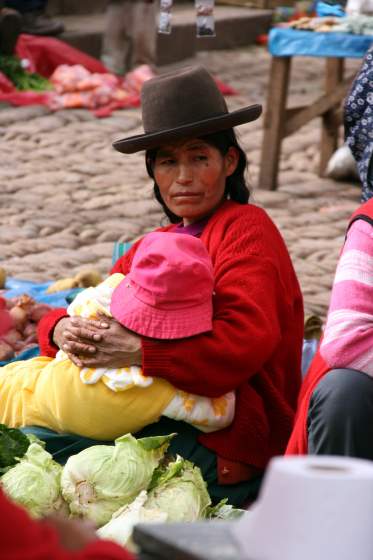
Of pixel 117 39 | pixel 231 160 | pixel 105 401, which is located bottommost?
pixel 117 39

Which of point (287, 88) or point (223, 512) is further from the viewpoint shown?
point (287, 88)

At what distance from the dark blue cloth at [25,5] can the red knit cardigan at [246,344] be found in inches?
317

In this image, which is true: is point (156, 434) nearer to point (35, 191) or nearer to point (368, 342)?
point (368, 342)

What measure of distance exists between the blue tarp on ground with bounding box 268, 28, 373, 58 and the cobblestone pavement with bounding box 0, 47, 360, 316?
3.00ft

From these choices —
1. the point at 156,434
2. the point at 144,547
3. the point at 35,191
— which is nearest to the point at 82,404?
the point at 156,434

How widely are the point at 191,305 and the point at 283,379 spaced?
0.54m

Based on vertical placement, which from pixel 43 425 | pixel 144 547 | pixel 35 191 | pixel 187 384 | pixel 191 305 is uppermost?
pixel 144 547

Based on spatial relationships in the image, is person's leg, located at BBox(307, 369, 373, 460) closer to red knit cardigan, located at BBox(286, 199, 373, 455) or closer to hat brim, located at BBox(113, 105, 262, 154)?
red knit cardigan, located at BBox(286, 199, 373, 455)

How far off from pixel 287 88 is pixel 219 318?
4.79 metres

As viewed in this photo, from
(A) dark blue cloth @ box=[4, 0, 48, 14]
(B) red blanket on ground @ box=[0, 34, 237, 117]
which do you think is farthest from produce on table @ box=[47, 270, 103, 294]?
(A) dark blue cloth @ box=[4, 0, 48, 14]

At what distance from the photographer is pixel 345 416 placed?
307 centimetres

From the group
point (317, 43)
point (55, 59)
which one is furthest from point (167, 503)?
point (55, 59)

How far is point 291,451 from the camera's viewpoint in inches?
130

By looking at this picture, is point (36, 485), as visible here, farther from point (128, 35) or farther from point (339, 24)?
point (128, 35)
